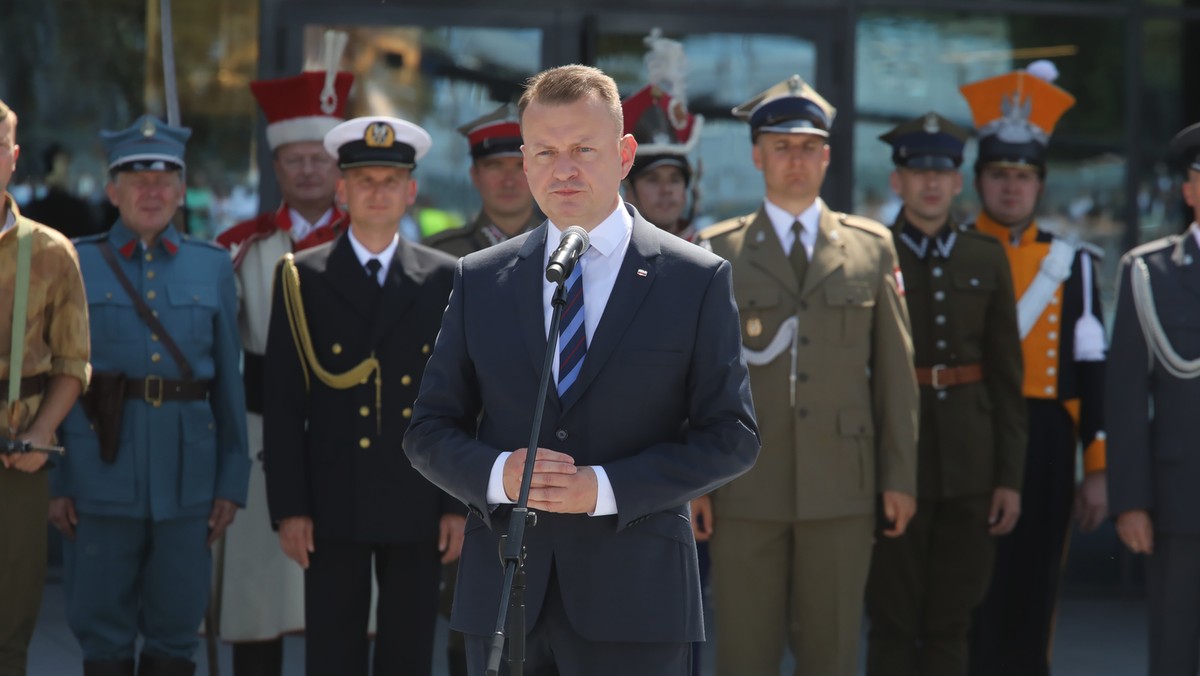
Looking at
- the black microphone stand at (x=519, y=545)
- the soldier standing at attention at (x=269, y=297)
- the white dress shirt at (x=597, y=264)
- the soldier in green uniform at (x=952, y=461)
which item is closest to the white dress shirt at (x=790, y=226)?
the soldier in green uniform at (x=952, y=461)

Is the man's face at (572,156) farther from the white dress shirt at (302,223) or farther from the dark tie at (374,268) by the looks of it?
the white dress shirt at (302,223)

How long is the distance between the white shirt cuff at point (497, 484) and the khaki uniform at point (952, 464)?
3.03 meters

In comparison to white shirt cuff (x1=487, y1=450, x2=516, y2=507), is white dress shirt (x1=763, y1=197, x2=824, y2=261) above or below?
above

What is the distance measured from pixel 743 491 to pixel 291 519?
141cm

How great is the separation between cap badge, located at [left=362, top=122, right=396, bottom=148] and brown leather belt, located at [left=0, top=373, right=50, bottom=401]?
1.22 metres

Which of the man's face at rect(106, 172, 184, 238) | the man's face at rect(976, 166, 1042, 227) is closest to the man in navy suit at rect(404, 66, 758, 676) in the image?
the man's face at rect(106, 172, 184, 238)

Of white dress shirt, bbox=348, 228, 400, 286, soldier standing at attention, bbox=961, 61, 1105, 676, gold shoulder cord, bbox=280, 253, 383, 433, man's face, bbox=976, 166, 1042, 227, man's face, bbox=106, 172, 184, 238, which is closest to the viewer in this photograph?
gold shoulder cord, bbox=280, 253, 383, 433

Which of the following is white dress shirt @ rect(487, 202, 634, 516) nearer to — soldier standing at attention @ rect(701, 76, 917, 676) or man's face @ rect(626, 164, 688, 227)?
soldier standing at attention @ rect(701, 76, 917, 676)

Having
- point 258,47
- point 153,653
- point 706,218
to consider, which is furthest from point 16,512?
point 706,218

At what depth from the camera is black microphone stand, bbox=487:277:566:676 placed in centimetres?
270

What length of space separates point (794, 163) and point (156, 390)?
7.13ft

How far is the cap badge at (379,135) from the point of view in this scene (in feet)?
16.7

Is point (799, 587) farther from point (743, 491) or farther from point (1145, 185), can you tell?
point (1145, 185)

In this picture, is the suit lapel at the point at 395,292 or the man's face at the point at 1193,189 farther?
the man's face at the point at 1193,189
